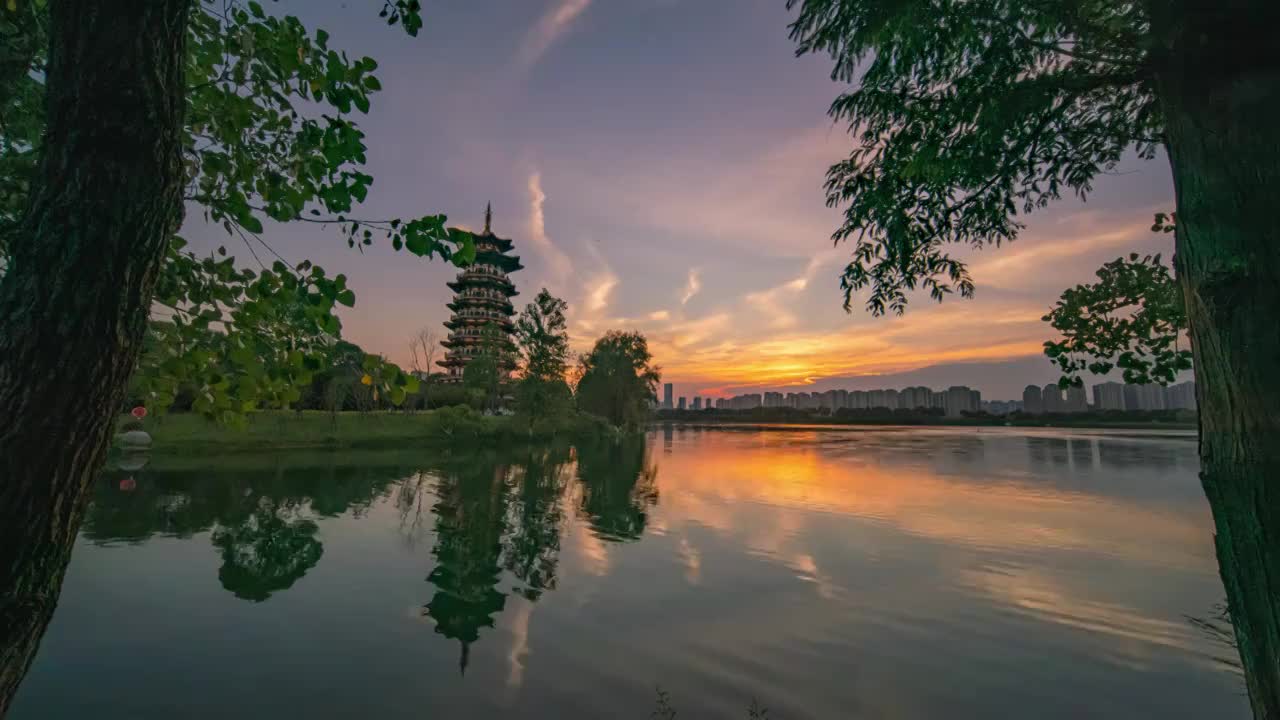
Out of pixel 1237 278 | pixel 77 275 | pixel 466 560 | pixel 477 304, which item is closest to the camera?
pixel 77 275

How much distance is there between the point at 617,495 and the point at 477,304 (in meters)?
57.2

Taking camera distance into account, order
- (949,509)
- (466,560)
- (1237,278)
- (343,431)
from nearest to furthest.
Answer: (1237,278) < (466,560) < (949,509) < (343,431)

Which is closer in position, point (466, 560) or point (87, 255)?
point (87, 255)

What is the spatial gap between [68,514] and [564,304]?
47791 millimetres

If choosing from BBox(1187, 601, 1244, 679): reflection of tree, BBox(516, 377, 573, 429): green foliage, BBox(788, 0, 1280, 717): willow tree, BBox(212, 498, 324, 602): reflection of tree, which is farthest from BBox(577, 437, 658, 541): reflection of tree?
BBox(516, 377, 573, 429): green foliage

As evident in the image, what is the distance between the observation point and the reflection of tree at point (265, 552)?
839cm

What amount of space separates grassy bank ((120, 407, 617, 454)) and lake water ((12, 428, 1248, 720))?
1688cm

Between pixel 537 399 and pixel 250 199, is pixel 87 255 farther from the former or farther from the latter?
pixel 537 399

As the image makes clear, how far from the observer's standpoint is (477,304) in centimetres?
6938

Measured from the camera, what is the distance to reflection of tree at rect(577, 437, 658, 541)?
12760mm

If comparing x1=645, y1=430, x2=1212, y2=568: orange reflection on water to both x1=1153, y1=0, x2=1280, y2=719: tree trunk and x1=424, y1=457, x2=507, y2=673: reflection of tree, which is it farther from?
x1=1153, y1=0, x2=1280, y2=719: tree trunk

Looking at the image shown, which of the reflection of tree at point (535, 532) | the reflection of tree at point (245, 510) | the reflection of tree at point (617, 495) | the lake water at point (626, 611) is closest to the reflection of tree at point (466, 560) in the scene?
the lake water at point (626, 611)

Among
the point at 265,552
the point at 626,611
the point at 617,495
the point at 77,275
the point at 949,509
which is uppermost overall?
the point at 77,275

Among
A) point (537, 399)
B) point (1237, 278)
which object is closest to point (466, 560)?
point (1237, 278)
